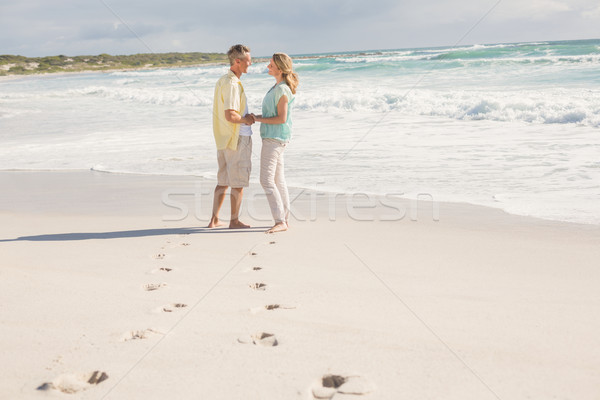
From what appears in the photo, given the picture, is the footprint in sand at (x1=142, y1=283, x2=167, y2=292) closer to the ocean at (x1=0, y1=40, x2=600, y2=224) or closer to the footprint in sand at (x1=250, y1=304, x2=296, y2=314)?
the footprint in sand at (x1=250, y1=304, x2=296, y2=314)

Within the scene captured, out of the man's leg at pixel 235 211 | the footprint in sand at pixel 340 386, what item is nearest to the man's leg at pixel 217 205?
the man's leg at pixel 235 211

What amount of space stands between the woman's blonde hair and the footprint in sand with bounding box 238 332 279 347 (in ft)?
9.10

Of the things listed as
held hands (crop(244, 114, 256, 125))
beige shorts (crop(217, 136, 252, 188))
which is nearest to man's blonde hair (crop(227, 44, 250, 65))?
held hands (crop(244, 114, 256, 125))

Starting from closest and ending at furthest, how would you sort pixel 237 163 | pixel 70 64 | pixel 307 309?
pixel 307 309, pixel 237 163, pixel 70 64

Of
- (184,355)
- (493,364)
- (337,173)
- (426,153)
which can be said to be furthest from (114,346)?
(426,153)

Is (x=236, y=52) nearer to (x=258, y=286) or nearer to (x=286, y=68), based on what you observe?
(x=286, y=68)

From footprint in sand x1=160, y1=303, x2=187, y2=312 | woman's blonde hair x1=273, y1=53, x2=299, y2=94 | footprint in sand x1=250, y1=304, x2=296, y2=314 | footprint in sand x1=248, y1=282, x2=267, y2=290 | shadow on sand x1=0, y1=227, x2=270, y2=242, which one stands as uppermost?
woman's blonde hair x1=273, y1=53, x2=299, y2=94

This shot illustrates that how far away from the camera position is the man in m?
4.78

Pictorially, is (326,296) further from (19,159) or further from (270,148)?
(19,159)

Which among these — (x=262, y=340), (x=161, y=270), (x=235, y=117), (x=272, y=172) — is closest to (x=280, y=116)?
(x=235, y=117)

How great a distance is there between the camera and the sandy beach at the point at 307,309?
226 cm

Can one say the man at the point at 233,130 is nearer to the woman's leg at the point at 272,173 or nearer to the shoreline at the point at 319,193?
the woman's leg at the point at 272,173

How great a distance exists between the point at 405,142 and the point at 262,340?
782 centimetres

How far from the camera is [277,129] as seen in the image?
5.00m
